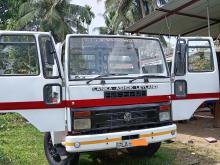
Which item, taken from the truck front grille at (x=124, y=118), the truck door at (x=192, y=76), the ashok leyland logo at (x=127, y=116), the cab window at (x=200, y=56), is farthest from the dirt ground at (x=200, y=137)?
the ashok leyland logo at (x=127, y=116)

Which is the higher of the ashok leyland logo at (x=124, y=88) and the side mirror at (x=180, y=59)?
the side mirror at (x=180, y=59)

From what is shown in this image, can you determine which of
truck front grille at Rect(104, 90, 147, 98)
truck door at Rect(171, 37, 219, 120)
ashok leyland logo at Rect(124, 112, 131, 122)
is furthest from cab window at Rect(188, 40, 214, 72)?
ashok leyland logo at Rect(124, 112, 131, 122)

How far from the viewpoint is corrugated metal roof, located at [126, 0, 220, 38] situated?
10.8 meters

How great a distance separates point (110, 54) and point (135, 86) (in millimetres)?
681

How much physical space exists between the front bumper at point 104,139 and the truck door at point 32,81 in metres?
0.39

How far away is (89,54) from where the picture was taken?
21.1ft

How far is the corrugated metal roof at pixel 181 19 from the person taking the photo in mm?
10773

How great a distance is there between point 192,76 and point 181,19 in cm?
587

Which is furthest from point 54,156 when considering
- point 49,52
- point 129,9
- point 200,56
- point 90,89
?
point 129,9

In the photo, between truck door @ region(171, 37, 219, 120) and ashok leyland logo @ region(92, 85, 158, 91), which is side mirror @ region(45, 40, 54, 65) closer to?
ashok leyland logo @ region(92, 85, 158, 91)

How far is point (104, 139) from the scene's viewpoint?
6004mm

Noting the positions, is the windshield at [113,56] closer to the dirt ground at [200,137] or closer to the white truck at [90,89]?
the white truck at [90,89]

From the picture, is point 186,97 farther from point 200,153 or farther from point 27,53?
point 27,53

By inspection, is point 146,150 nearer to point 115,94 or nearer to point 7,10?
point 115,94
